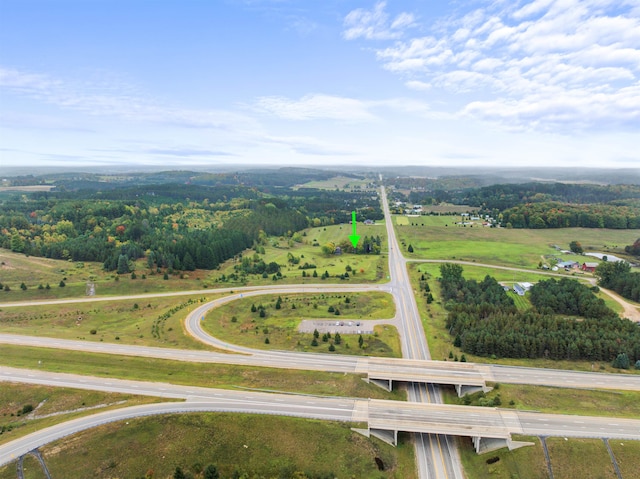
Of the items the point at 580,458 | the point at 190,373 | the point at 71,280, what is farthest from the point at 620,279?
the point at 71,280

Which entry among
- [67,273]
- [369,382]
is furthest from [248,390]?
[67,273]

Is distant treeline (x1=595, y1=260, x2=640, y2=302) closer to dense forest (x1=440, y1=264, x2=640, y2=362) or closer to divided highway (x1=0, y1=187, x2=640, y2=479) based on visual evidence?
dense forest (x1=440, y1=264, x2=640, y2=362)

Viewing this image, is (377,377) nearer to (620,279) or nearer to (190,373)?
(190,373)

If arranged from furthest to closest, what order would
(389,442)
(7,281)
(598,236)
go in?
(598,236) < (7,281) < (389,442)

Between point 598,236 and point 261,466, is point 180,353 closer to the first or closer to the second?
point 261,466

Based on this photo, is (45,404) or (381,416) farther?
(45,404)

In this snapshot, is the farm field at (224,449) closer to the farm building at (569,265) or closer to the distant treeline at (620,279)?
the distant treeline at (620,279)
